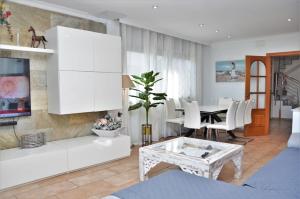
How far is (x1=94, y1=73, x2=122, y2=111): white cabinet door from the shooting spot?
4043 millimetres

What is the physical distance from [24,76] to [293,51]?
5.53 m

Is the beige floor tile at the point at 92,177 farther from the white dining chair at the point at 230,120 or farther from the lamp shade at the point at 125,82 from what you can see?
the white dining chair at the point at 230,120

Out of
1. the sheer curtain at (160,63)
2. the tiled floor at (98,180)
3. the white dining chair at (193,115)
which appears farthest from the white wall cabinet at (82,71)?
the white dining chair at (193,115)

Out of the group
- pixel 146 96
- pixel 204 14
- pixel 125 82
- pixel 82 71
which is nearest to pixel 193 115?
pixel 146 96

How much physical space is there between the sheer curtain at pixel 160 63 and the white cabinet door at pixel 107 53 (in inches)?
20.8

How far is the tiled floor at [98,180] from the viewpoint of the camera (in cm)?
286

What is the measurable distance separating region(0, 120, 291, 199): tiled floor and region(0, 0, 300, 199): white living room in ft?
0.05

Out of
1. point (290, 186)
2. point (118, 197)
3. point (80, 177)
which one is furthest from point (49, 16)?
point (290, 186)

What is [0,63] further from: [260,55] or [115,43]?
[260,55]

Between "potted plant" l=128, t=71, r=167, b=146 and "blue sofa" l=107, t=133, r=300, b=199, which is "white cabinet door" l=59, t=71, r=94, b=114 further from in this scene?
"blue sofa" l=107, t=133, r=300, b=199

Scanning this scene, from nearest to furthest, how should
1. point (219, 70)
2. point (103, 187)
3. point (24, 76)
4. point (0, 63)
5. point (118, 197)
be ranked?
point (118, 197)
point (103, 187)
point (0, 63)
point (24, 76)
point (219, 70)

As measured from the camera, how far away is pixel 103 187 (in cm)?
302

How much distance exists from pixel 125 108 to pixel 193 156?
2328 millimetres

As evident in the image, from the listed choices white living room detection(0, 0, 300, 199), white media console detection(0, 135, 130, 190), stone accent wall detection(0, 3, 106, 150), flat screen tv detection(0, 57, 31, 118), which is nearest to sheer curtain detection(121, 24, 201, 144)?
white living room detection(0, 0, 300, 199)
